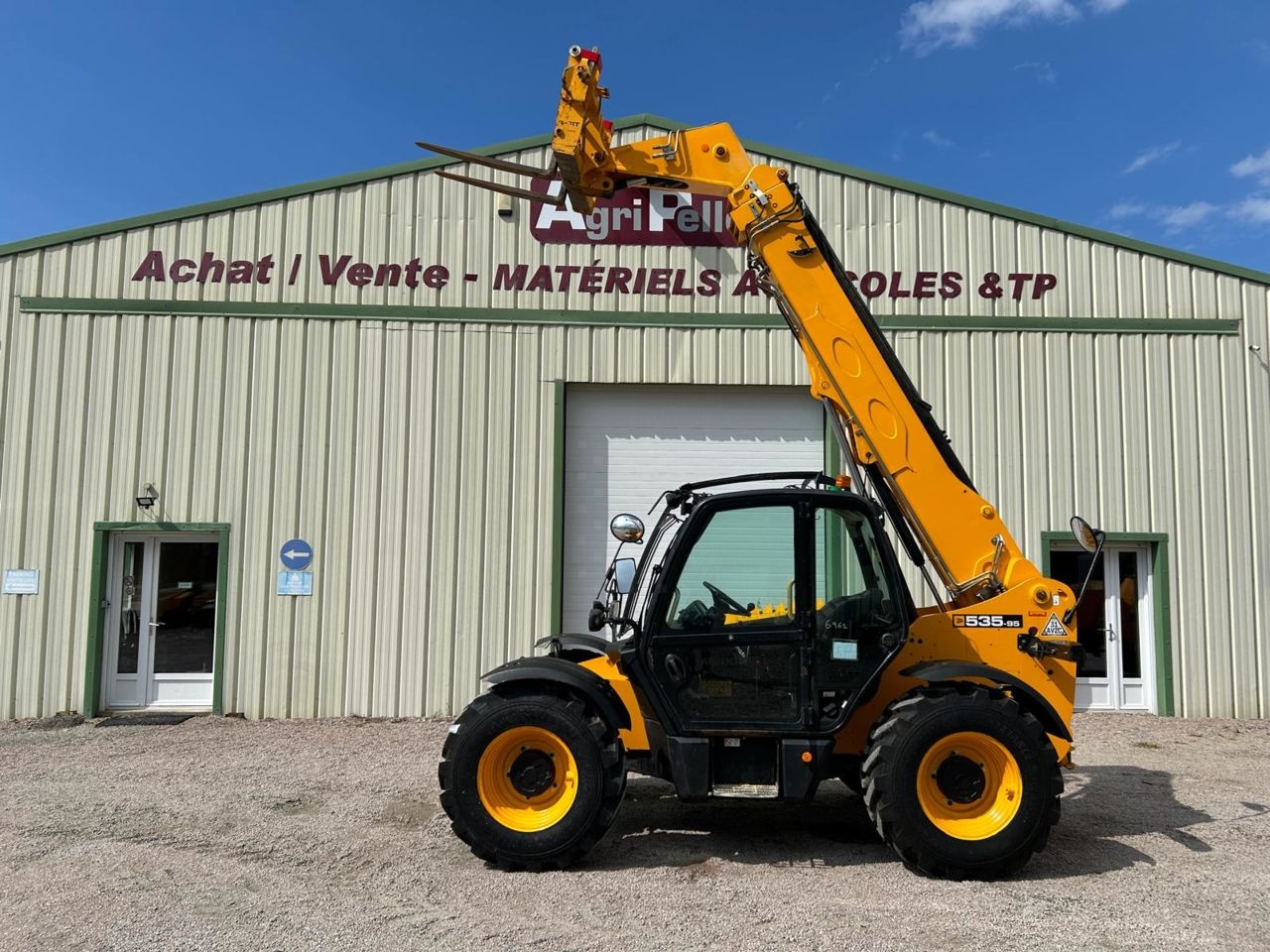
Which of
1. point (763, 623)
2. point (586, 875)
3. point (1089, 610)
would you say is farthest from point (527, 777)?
point (1089, 610)

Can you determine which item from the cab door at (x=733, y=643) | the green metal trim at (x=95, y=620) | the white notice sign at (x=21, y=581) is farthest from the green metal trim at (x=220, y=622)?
the cab door at (x=733, y=643)

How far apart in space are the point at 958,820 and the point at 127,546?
9.75m

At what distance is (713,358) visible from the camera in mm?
11141

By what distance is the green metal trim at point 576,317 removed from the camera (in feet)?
35.4

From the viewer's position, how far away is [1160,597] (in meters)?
10.9

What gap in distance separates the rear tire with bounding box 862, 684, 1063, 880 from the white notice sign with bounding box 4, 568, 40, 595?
978cm

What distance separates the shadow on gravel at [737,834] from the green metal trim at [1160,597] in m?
5.59

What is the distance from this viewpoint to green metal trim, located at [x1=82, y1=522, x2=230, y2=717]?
1042 centimetres

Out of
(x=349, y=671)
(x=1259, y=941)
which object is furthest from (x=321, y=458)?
(x=1259, y=941)

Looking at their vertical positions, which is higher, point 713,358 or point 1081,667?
point 713,358

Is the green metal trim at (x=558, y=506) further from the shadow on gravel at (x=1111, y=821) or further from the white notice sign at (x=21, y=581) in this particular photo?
the white notice sign at (x=21, y=581)

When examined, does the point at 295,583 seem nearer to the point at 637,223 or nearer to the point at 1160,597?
the point at 637,223

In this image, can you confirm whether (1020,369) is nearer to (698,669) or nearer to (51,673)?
(698,669)

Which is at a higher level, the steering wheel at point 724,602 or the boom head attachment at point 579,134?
the boom head attachment at point 579,134
